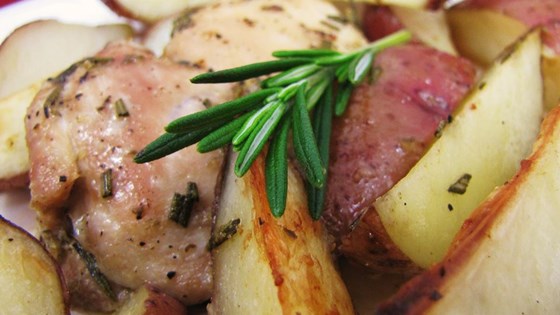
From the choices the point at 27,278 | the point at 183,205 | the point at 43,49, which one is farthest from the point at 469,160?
the point at 43,49

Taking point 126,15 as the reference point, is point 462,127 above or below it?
above

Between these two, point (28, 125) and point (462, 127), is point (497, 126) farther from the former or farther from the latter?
point (28, 125)

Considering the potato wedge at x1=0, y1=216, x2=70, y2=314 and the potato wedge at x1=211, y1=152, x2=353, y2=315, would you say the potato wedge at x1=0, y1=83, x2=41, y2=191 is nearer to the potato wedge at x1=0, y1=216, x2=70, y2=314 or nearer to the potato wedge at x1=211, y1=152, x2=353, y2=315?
the potato wedge at x1=0, y1=216, x2=70, y2=314

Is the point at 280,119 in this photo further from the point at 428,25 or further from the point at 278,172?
the point at 428,25

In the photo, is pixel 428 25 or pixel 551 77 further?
pixel 428 25

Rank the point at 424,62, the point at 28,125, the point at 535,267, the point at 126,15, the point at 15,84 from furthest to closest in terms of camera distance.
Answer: the point at 126,15 < the point at 15,84 < the point at 424,62 < the point at 28,125 < the point at 535,267

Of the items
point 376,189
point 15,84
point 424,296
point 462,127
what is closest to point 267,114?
point 376,189
